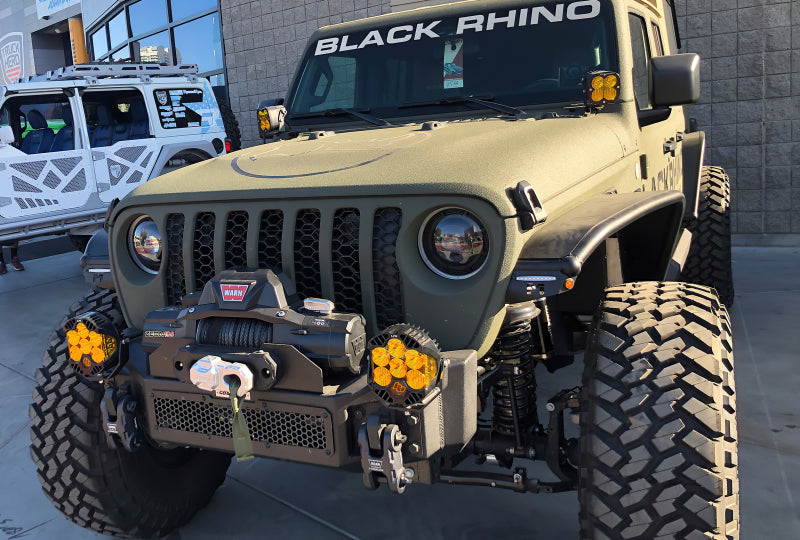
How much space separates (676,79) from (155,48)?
48.8 feet

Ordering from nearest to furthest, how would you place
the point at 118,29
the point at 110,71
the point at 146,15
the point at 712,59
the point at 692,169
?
the point at 692,169 → the point at 712,59 → the point at 110,71 → the point at 146,15 → the point at 118,29

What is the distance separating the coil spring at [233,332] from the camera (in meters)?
2.14

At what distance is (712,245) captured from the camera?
4879mm

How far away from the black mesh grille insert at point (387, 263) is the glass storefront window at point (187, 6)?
39.2ft

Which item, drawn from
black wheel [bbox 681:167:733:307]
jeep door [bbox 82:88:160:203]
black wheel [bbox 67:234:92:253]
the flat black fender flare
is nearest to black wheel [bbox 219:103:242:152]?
jeep door [bbox 82:88:160:203]

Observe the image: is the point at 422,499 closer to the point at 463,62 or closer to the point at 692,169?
the point at 463,62

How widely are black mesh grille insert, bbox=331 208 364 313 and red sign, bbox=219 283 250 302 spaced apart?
29 cm

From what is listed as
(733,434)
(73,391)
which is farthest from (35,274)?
(733,434)

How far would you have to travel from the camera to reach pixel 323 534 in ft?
9.55

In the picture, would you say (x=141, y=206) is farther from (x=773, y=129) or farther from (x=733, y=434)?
(x=773, y=129)

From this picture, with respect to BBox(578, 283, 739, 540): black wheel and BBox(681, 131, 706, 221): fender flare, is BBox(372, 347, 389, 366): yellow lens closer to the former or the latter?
BBox(578, 283, 739, 540): black wheel

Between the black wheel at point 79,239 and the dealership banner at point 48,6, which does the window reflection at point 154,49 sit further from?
the black wheel at point 79,239

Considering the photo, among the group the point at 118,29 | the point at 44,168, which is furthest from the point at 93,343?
the point at 118,29

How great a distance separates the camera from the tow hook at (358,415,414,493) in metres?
1.96
